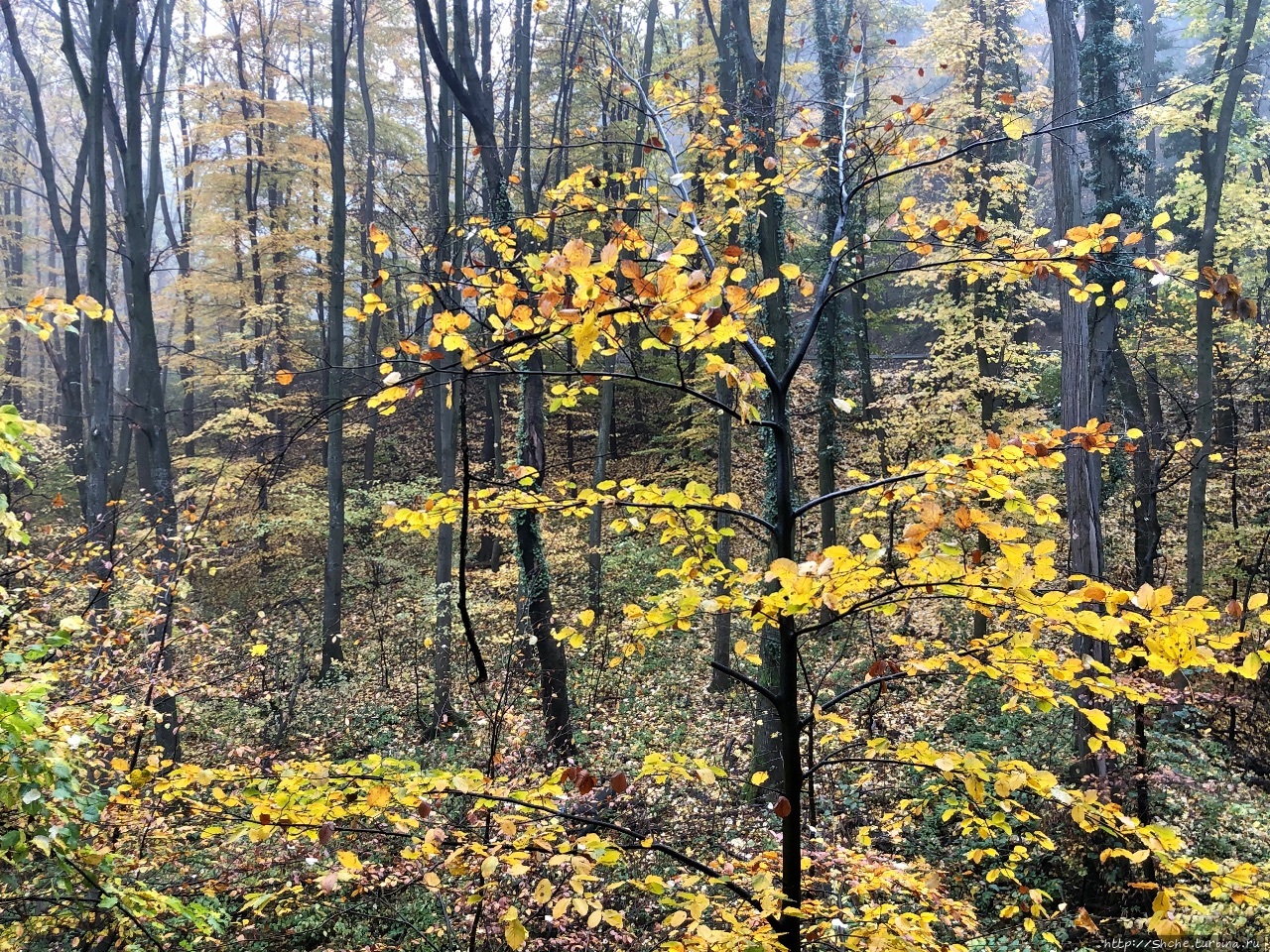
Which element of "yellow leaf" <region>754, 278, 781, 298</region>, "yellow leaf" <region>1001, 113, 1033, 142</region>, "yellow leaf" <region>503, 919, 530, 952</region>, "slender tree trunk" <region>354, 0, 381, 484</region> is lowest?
"yellow leaf" <region>503, 919, 530, 952</region>

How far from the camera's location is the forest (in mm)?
1906

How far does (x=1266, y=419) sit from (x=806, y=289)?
1479 cm

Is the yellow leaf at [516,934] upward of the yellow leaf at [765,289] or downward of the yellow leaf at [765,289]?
downward

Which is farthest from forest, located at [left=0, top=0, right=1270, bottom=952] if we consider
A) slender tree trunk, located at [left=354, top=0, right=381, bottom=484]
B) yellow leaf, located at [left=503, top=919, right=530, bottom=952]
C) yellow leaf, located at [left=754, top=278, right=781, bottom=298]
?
slender tree trunk, located at [left=354, top=0, right=381, bottom=484]

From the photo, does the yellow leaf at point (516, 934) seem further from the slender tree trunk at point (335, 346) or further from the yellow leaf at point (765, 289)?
the slender tree trunk at point (335, 346)

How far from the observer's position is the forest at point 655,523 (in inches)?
75.0

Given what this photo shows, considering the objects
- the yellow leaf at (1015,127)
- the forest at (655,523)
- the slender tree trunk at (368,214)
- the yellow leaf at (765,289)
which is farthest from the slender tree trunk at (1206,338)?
the slender tree trunk at (368,214)

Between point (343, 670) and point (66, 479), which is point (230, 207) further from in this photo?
point (343, 670)

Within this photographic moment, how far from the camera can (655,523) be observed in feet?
7.72

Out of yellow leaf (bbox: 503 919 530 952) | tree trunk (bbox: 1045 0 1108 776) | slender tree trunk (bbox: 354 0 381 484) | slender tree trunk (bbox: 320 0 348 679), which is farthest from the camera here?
slender tree trunk (bbox: 354 0 381 484)

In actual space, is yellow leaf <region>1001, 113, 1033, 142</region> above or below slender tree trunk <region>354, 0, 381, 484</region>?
below

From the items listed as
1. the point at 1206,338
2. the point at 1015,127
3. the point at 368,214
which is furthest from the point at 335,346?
the point at 1206,338

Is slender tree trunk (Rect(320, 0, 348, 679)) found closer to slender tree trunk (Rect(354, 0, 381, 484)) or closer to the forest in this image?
the forest

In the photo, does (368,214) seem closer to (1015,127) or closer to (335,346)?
(335,346)
